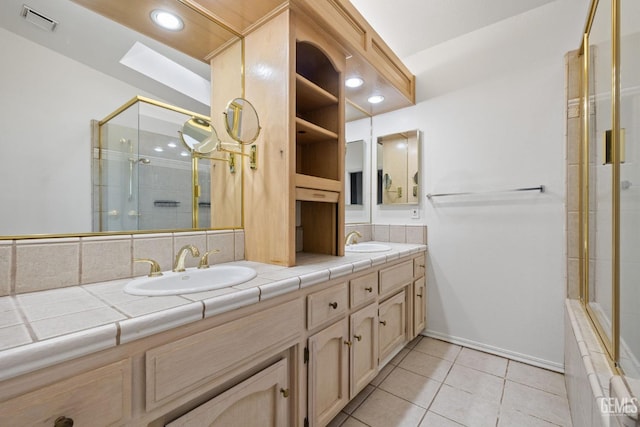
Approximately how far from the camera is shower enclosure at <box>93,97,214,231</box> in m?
1.00

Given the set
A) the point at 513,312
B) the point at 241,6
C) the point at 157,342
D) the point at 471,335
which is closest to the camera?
the point at 157,342

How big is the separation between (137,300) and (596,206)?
1969mm

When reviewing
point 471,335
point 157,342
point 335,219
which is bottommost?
point 471,335

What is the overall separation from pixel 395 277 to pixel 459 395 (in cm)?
72

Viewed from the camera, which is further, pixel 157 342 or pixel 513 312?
pixel 513 312

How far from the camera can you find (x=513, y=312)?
6.07 feet

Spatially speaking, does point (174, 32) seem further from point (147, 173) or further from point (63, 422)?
point (63, 422)

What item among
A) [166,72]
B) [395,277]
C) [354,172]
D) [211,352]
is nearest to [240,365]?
[211,352]

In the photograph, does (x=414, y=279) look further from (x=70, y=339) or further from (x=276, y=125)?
(x=70, y=339)

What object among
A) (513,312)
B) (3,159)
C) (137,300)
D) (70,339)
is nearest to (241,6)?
(3,159)

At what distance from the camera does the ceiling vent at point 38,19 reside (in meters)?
0.86

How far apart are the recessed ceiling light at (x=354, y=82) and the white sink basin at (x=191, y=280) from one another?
1537mm

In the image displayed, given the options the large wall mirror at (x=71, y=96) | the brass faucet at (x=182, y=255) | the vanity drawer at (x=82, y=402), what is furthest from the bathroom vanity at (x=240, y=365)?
the large wall mirror at (x=71, y=96)

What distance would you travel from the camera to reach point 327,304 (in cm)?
112
